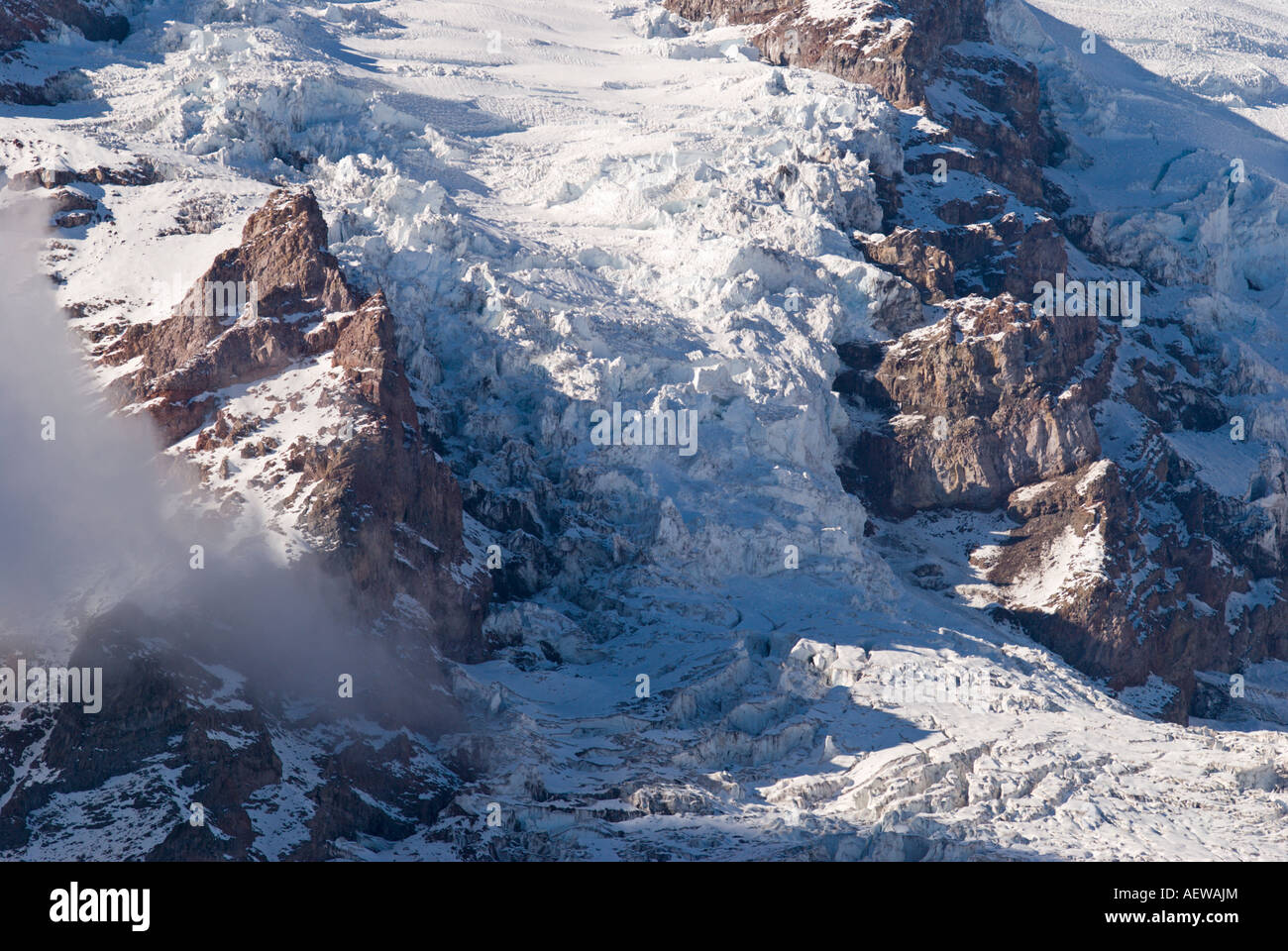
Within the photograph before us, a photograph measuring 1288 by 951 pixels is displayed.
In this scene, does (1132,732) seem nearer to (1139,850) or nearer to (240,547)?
(1139,850)

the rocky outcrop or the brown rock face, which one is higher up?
the brown rock face

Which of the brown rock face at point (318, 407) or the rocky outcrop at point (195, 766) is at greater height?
the brown rock face at point (318, 407)

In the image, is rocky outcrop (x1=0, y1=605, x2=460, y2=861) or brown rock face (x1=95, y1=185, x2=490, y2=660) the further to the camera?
brown rock face (x1=95, y1=185, x2=490, y2=660)

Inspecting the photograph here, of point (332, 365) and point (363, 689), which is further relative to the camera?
point (332, 365)

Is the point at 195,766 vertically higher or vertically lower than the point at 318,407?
lower

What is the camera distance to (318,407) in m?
184

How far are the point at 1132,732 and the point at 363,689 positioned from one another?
6186 centimetres

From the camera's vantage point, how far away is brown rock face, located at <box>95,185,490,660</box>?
17812 centimetres

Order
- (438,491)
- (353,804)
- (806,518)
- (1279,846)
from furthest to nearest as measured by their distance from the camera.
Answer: (806,518) → (438,491) → (1279,846) → (353,804)

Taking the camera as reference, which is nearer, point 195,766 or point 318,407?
point 195,766

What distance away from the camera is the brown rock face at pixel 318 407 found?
178 meters

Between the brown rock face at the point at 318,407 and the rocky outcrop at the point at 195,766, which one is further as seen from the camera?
the brown rock face at the point at 318,407

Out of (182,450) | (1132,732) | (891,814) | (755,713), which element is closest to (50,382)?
(182,450)

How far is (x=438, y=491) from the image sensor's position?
185500mm
